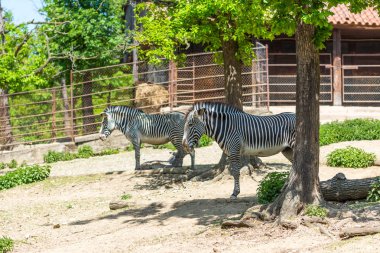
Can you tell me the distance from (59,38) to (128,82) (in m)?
2.97

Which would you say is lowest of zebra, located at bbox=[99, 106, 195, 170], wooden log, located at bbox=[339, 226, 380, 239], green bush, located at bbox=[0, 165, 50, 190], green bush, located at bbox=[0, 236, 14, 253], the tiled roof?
green bush, located at bbox=[0, 236, 14, 253]

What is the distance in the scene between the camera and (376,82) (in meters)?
29.4

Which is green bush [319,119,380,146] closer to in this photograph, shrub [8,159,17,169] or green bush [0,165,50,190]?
green bush [0,165,50,190]

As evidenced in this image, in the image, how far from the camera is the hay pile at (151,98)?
27.7 m

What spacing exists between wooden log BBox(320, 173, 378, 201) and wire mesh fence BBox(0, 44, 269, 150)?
43.6 feet

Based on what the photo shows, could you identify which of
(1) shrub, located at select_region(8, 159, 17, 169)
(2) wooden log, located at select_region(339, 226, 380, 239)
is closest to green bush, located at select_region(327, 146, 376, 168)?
(2) wooden log, located at select_region(339, 226, 380, 239)

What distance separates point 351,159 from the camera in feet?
61.6

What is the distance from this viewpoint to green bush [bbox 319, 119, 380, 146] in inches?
868

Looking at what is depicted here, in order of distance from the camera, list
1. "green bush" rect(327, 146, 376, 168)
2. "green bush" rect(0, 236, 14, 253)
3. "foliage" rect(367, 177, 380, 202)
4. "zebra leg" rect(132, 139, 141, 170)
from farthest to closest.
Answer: "zebra leg" rect(132, 139, 141, 170)
"green bush" rect(327, 146, 376, 168)
"green bush" rect(0, 236, 14, 253)
"foliage" rect(367, 177, 380, 202)

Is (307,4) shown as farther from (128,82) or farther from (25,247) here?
(128,82)

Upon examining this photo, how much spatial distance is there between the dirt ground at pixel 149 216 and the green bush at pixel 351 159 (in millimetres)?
293

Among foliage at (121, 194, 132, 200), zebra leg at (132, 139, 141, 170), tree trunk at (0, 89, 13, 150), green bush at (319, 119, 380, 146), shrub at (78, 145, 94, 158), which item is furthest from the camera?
tree trunk at (0, 89, 13, 150)

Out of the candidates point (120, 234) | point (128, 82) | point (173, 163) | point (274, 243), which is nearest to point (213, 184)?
point (173, 163)

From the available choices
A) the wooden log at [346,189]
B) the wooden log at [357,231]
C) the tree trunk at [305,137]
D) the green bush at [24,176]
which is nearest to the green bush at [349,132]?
the green bush at [24,176]
